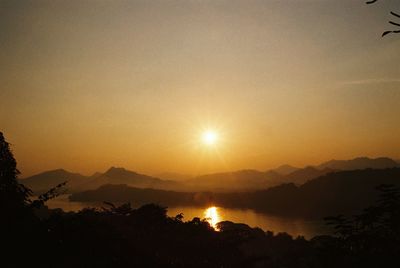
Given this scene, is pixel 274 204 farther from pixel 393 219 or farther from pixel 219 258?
pixel 393 219

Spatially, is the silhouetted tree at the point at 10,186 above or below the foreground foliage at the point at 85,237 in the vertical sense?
above

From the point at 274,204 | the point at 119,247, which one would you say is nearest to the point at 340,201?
the point at 274,204

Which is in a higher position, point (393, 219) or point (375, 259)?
point (393, 219)

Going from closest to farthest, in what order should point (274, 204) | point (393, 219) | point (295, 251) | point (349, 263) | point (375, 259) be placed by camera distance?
1. point (393, 219)
2. point (375, 259)
3. point (349, 263)
4. point (295, 251)
5. point (274, 204)

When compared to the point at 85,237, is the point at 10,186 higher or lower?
higher

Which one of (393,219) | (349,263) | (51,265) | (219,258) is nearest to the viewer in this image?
(393,219)

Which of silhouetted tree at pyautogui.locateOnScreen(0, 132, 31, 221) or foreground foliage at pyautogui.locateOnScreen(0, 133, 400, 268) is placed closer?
foreground foliage at pyautogui.locateOnScreen(0, 133, 400, 268)

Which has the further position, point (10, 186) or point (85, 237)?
point (85, 237)

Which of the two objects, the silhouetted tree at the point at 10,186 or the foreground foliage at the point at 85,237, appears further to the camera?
the silhouetted tree at the point at 10,186

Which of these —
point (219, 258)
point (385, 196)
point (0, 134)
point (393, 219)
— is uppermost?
point (0, 134)

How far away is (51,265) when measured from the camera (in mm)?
11438

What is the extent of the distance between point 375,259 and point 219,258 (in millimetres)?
13828

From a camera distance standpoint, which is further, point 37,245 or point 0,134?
point 0,134

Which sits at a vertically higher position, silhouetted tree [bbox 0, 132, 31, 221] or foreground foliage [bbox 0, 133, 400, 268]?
silhouetted tree [bbox 0, 132, 31, 221]
